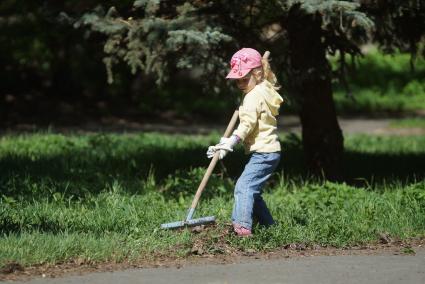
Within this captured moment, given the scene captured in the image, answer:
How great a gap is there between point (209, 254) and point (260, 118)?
1249mm

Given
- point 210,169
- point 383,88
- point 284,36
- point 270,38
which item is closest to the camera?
point 210,169

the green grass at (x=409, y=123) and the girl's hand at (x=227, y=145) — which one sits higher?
the girl's hand at (x=227, y=145)

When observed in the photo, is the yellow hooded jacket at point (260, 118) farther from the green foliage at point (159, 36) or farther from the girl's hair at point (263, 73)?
the green foliage at point (159, 36)

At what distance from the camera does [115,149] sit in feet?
41.5

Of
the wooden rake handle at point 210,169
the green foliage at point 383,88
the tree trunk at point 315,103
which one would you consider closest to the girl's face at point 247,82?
the wooden rake handle at point 210,169

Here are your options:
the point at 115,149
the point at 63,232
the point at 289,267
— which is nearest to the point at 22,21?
the point at 115,149

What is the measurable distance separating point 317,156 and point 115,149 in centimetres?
326

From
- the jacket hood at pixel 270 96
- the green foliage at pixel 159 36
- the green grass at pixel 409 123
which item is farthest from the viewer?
the green grass at pixel 409 123

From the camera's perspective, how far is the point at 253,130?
7398mm

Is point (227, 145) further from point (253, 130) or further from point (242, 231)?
point (242, 231)

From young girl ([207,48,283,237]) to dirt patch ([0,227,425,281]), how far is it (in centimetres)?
26

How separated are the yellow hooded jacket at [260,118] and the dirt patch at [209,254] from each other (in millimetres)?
778

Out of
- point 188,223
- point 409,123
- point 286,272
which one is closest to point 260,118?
point 188,223

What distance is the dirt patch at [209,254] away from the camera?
20.4 feet
